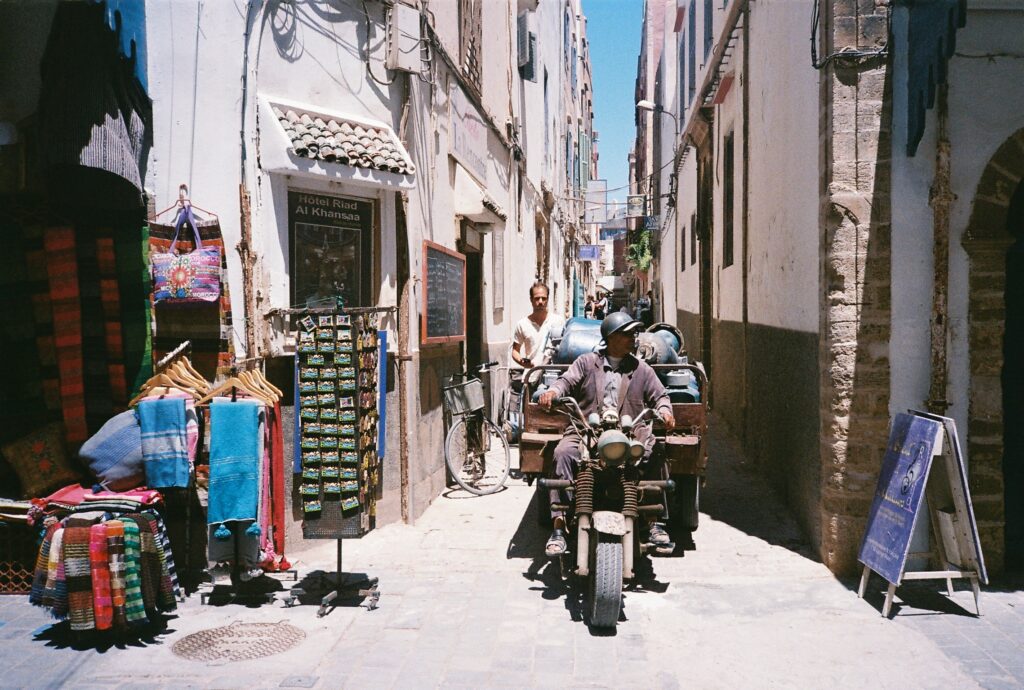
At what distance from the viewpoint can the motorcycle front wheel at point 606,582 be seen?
4.89 metres

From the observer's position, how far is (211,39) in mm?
6094

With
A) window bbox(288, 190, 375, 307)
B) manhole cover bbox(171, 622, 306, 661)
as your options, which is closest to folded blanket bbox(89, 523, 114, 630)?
manhole cover bbox(171, 622, 306, 661)

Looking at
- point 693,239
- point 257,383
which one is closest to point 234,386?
point 257,383

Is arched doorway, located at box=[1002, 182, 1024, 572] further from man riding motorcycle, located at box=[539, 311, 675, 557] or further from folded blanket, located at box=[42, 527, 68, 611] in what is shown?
folded blanket, located at box=[42, 527, 68, 611]

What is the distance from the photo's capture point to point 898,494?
17.3 feet

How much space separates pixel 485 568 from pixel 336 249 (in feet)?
9.71

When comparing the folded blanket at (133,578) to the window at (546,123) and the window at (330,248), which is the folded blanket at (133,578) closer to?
the window at (330,248)

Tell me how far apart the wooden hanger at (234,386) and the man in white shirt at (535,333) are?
4.39m

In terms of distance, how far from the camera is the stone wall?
5.71 meters

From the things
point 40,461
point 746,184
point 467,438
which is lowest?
point 467,438

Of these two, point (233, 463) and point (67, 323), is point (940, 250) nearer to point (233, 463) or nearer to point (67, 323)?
point (233, 463)

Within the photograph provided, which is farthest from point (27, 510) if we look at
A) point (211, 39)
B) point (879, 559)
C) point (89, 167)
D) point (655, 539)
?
point (879, 559)

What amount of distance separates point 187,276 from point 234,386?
961mm

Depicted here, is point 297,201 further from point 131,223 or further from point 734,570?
point 734,570
